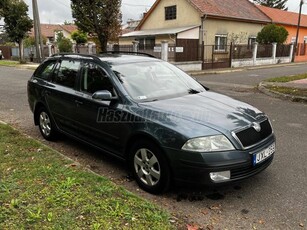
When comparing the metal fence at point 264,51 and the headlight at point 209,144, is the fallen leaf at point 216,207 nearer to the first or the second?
the headlight at point 209,144

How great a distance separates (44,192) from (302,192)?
119 inches

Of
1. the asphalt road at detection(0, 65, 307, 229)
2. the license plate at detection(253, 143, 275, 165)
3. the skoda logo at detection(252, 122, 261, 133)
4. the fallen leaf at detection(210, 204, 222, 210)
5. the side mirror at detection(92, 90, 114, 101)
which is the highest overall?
the side mirror at detection(92, 90, 114, 101)

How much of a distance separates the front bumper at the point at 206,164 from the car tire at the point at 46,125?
2940 millimetres

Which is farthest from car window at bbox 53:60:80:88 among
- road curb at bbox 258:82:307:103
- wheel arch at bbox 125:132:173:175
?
road curb at bbox 258:82:307:103

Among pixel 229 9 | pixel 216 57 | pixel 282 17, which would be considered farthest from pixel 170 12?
pixel 282 17

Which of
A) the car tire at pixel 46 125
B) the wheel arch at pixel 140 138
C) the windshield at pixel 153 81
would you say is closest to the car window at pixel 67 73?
the car tire at pixel 46 125

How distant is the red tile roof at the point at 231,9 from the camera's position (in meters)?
26.2

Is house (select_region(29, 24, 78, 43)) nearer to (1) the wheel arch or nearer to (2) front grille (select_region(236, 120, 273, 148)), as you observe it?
(1) the wheel arch

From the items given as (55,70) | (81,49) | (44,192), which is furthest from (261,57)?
(44,192)

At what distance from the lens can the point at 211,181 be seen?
10.9ft

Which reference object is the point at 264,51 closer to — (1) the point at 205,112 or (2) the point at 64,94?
(2) the point at 64,94

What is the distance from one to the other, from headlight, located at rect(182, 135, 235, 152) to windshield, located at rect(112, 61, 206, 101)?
1.04m

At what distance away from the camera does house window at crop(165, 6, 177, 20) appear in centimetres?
2840

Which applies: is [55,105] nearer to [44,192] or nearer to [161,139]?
[44,192]
